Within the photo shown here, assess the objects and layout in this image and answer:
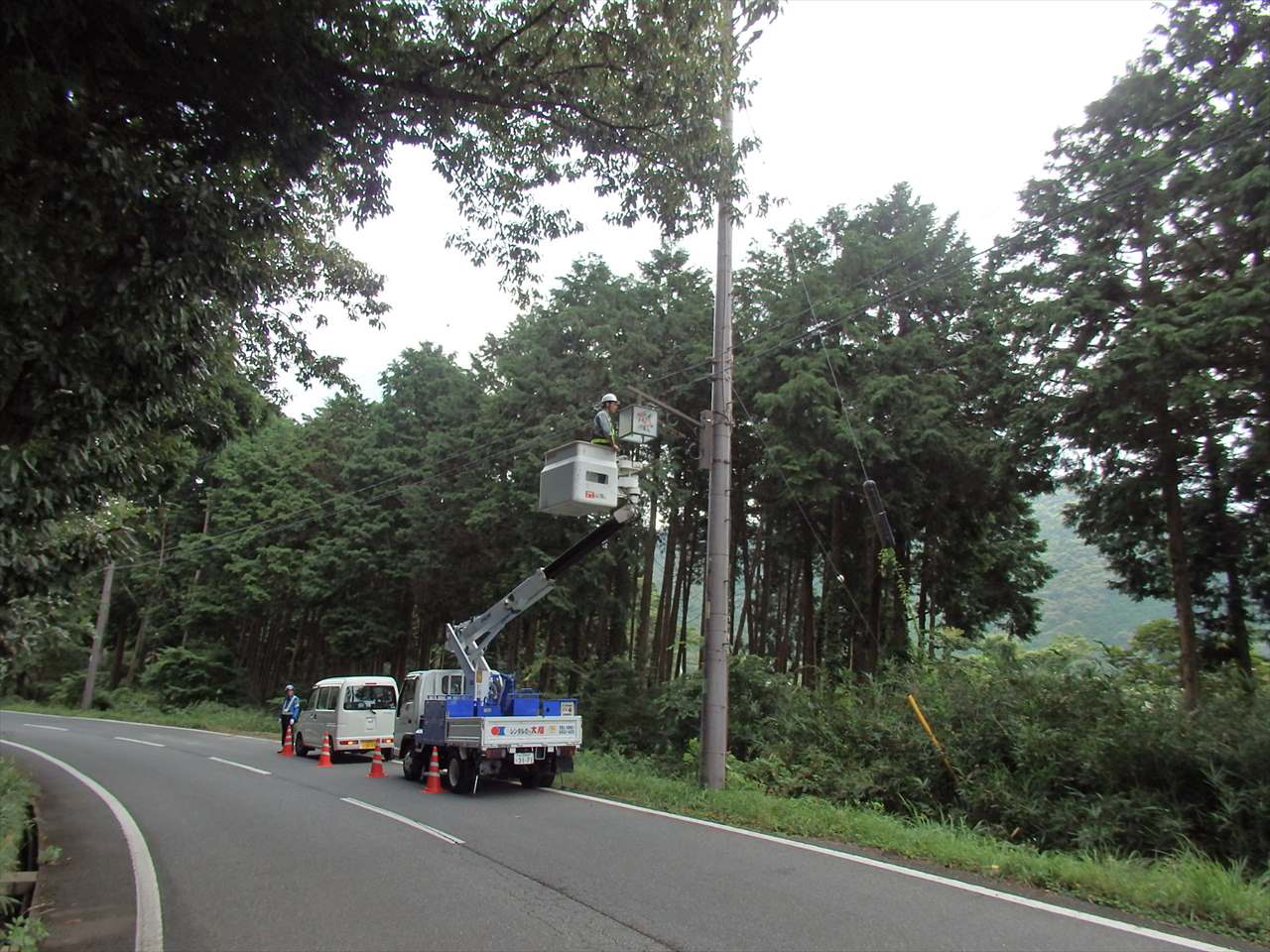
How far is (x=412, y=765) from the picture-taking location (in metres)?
15.0

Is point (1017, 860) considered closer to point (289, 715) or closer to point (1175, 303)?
point (1175, 303)

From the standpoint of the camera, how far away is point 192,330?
20.4 feet

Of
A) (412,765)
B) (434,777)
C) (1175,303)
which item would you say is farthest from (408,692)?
(1175,303)

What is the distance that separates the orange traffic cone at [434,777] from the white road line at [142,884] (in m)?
4.21

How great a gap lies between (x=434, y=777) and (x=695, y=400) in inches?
537

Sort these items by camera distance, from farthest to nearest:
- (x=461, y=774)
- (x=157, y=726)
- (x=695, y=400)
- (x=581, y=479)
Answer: (x=157, y=726)
(x=695, y=400)
(x=461, y=774)
(x=581, y=479)

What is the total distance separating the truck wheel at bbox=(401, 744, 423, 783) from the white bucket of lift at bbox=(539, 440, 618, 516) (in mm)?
6972

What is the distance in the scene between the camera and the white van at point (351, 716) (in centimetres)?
1944

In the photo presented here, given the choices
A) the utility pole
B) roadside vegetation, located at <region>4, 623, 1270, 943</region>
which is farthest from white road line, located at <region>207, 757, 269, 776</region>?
the utility pole

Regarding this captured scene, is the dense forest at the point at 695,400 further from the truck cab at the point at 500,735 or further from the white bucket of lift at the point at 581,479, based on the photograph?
the truck cab at the point at 500,735

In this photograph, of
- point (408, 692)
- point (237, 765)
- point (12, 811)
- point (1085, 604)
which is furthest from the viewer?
point (1085, 604)

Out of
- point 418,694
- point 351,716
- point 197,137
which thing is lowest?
point 351,716

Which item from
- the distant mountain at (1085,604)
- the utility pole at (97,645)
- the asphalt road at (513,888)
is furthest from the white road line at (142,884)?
the distant mountain at (1085,604)

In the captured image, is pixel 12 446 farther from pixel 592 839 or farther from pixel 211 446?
pixel 592 839
